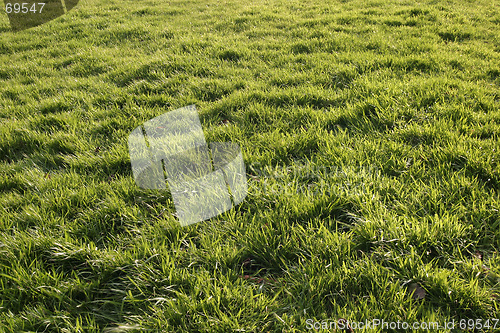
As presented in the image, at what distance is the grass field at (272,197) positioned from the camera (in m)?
1.71

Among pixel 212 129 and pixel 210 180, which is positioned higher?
pixel 212 129

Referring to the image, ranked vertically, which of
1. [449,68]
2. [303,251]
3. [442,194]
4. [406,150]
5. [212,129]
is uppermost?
[449,68]

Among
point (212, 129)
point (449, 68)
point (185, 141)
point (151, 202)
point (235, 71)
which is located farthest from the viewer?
point (235, 71)

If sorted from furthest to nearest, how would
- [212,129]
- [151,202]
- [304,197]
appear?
1. [212,129]
2. [151,202]
3. [304,197]

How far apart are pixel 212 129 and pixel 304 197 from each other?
148 cm

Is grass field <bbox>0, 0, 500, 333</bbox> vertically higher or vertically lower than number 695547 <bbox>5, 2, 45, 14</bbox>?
lower

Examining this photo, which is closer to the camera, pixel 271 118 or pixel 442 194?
pixel 442 194

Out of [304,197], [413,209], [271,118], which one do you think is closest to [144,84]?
[271,118]

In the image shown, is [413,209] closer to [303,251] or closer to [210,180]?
[303,251]

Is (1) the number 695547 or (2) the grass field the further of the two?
(1) the number 695547

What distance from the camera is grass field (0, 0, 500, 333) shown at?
1.71 meters

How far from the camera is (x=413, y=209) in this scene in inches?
85.8

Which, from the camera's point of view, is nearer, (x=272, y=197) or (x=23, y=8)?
(x=272, y=197)

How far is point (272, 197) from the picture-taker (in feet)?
7.90
